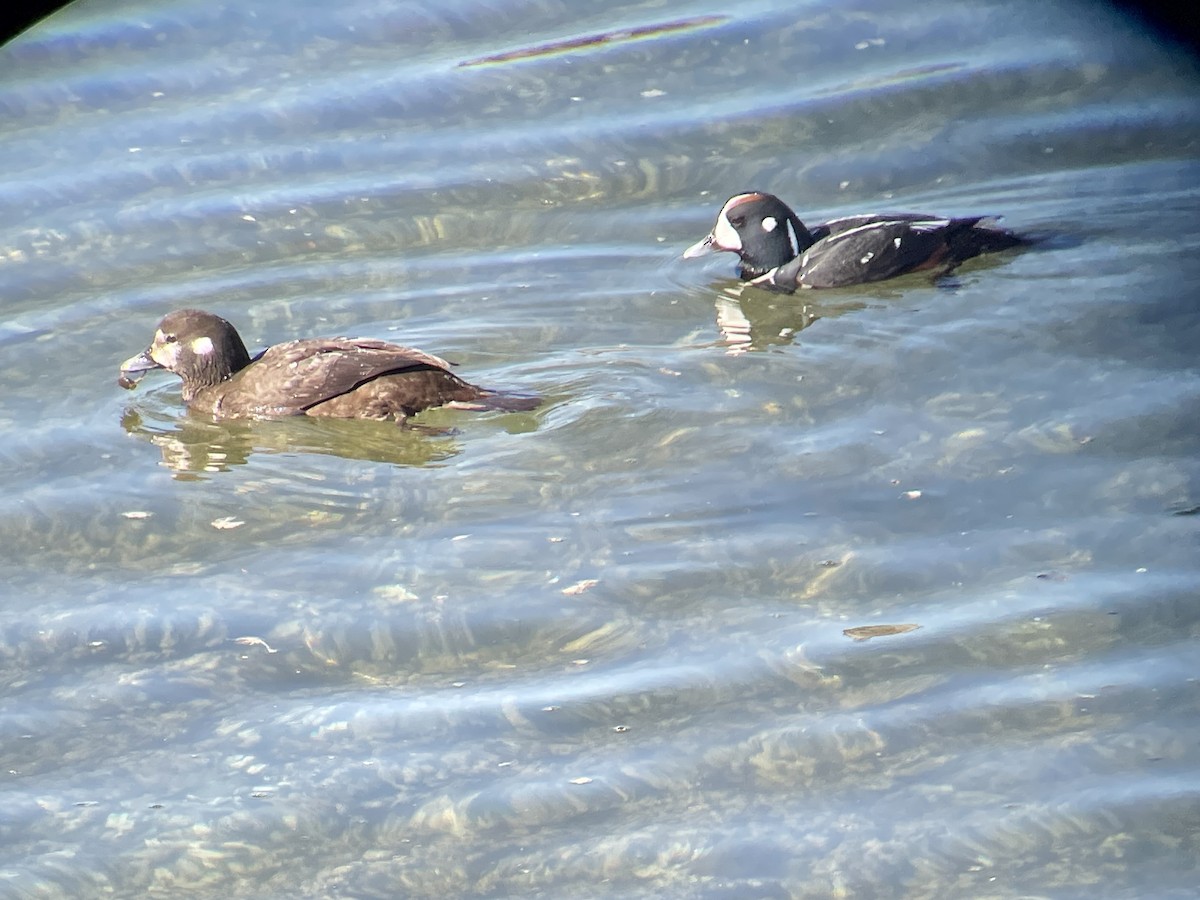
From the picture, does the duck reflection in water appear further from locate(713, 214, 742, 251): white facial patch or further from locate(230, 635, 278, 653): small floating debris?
locate(713, 214, 742, 251): white facial patch

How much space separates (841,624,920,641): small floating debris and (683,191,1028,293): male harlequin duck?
3.40 m

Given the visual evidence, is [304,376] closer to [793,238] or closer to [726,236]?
[726,236]

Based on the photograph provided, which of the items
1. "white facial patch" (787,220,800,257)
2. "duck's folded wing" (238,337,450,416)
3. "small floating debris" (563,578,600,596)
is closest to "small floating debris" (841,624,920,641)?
"small floating debris" (563,578,600,596)

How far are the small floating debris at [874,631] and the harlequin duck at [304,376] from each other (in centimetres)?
226

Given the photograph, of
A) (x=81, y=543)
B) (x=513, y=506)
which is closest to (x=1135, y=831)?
(x=513, y=506)

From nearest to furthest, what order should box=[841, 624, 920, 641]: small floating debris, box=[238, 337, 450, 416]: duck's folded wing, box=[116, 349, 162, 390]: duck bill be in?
box=[841, 624, 920, 641]: small floating debris
box=[238, 337, 450, 416]: duck's folded wing
box=[116, 349, 162, 390]: duck bill

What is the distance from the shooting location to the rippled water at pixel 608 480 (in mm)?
4609

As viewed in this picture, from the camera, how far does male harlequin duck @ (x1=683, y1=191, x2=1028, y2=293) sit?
833 centimetres

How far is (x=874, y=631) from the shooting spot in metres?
5.31

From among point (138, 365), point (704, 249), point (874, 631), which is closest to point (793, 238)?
point (704, 249)

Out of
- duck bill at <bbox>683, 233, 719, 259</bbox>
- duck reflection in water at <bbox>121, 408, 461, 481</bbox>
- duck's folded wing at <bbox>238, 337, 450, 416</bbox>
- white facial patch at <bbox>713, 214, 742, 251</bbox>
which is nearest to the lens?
duck reflection in water at <bbox>121, 408, 461, 481</bbox>

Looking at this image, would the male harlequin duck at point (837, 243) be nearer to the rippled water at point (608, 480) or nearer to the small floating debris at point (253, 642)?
the rippled water at point (608, 480)

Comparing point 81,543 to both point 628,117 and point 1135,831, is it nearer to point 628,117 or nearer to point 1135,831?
point 1135,831

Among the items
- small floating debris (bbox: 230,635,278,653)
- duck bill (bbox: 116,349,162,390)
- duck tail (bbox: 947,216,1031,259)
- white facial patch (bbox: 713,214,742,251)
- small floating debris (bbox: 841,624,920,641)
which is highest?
duck bill (bbox: 116,349,162,390)
